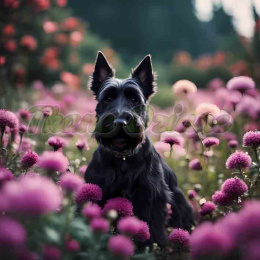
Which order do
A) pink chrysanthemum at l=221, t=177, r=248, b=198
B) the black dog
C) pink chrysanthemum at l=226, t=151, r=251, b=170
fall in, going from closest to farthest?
pink chrysanthemum at l=221, t=177, r=248, b=198
pink chrysanthemum at l=226, t=151, r=251, b=170
the black dog

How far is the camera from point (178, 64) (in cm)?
1816

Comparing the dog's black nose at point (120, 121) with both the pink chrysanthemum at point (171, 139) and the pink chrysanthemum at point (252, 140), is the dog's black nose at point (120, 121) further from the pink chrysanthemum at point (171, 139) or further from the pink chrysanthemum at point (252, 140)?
the pink chrysanthemum at point (252, 140)

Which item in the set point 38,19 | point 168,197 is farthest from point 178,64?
point 168,197

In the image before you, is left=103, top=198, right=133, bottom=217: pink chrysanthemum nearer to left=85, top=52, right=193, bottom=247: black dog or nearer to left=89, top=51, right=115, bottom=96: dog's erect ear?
left=85, top=52, right=193, bottom=247: black dog

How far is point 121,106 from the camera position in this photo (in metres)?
3.13

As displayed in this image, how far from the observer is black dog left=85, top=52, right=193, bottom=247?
3.00m

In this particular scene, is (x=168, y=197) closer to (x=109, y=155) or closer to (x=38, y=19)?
(x=109, y=155)

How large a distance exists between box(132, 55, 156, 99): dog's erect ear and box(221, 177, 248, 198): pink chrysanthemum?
1592mm

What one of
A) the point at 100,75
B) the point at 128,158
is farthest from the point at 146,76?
the point at 128,158

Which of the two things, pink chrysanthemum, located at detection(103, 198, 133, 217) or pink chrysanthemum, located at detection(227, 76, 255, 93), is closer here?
pink chrysanthemum, located at detection(103, 198, 133, 217)

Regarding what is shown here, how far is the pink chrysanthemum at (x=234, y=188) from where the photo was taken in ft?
7.55

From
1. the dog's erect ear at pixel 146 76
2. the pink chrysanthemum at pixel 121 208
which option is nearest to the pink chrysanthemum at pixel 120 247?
the pink chrysanthemum at pixel 121 208

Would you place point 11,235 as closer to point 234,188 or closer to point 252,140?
point 234,188

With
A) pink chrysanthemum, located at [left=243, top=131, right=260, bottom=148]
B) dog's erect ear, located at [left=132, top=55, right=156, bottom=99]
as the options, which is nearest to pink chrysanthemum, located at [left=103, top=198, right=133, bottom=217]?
pink chrysanthemum, located at [left=243, top=131, right=260, bottom=148]
